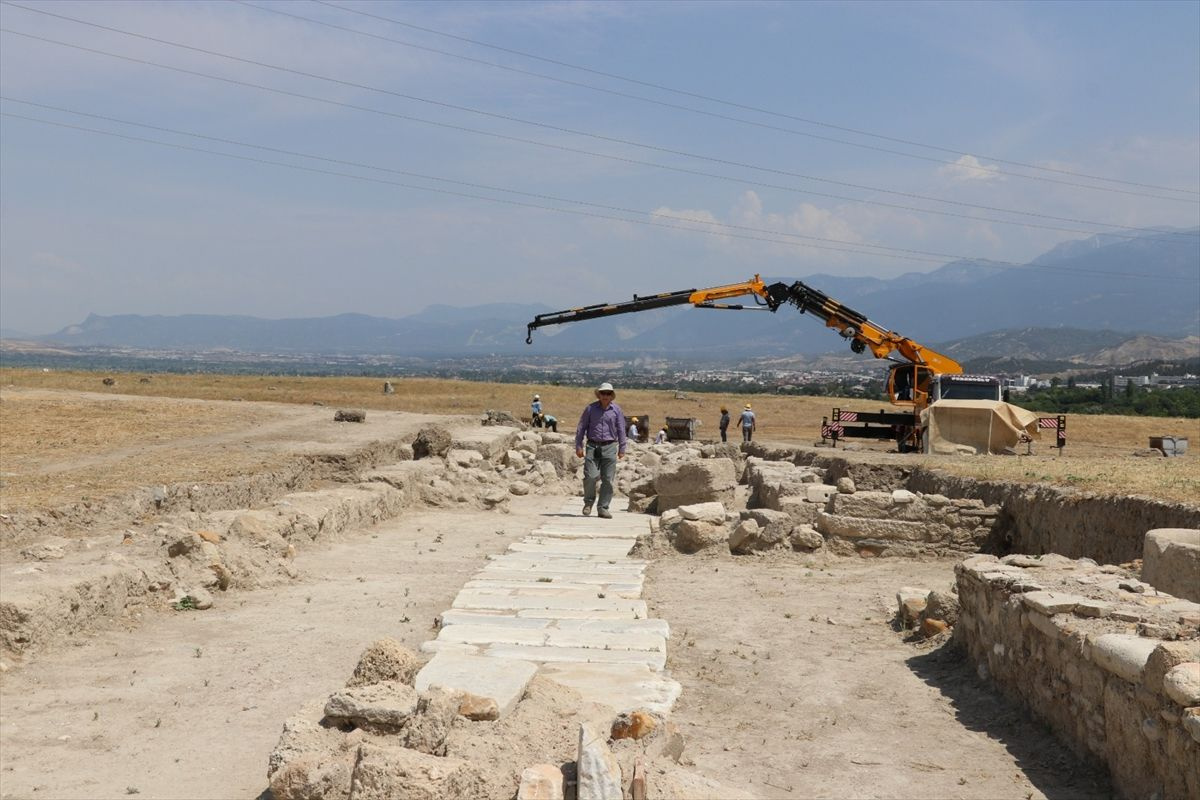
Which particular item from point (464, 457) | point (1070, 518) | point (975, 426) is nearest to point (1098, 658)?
point (1070, 518)

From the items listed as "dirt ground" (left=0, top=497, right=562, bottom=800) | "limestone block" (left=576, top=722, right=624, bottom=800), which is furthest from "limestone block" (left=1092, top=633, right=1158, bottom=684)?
"dirt ground" (left=0, top=497, right=562, bottom=800)

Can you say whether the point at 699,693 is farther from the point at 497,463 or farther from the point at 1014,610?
the point at 497,463

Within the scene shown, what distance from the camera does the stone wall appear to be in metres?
4.57

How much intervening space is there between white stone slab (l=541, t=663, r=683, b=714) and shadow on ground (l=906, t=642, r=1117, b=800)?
1.74m

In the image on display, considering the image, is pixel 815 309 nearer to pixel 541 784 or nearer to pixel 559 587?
pixel 559 587

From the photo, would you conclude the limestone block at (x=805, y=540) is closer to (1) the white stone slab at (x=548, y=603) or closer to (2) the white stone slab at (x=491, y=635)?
(1) the white stone slab at (x=548, y=603)

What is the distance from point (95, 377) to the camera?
47.2 metres

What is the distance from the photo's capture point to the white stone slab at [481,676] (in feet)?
16.9

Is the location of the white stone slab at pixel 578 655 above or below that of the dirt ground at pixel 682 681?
above

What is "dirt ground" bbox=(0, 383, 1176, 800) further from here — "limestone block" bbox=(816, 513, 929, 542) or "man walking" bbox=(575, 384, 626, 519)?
"man walking" bbox=(575, 384, 626, 519)

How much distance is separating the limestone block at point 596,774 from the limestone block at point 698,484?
10.7m

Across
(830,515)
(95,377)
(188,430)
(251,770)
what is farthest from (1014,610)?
(95,377)

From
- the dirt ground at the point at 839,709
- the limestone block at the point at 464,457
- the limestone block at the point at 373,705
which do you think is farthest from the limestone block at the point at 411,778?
the limestone block at the point at 464,457

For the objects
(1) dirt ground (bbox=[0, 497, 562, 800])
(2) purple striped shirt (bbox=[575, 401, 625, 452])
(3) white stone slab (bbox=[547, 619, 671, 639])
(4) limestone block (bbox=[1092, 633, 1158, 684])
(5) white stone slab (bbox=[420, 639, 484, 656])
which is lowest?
(1) dirt ground (bbox=[0, 497, 562, 800])
